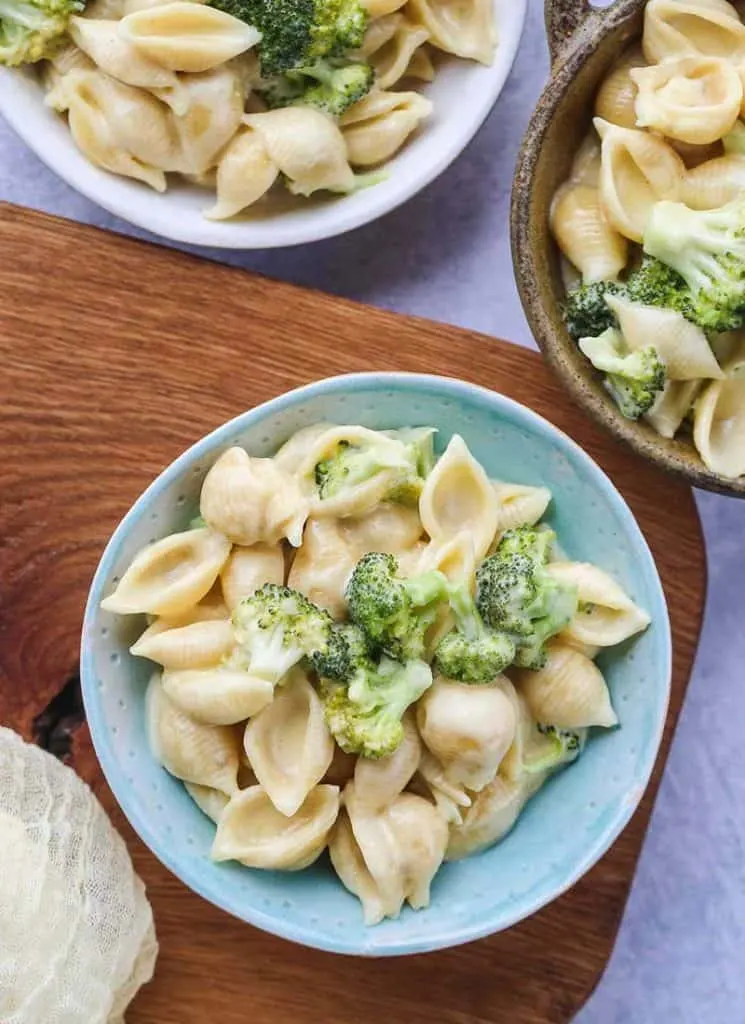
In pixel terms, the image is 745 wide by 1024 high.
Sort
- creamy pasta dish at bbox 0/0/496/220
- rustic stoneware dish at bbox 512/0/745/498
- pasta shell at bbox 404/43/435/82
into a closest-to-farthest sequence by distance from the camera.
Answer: rustic stoneware dish at bbox 512/0/745/498 → creamy pasta dish at bbox 0/0/496/220 → pasta shell at bbox 404/43/435/82

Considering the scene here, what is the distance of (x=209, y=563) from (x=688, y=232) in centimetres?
63

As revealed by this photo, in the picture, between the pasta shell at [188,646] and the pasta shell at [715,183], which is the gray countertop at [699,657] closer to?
the pasta shell at [715,183]

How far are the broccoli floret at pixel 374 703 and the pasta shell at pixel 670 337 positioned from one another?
0.44 m

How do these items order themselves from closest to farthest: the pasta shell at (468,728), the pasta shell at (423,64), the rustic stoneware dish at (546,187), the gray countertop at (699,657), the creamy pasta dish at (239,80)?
the pasta shell at (468,728)
the rustic stoneware dish at (546,187)
the creamy pasta dish at (239,80)
the pasta shell at (423,64)
the gray countertop at (699,657)

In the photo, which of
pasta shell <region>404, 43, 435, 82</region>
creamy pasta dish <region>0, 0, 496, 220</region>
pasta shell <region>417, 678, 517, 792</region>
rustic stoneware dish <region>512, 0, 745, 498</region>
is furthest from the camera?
pasta shell <region>404, 43, 435, 82</region>

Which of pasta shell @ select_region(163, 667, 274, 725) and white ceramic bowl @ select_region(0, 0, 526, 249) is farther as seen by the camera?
white ceramic bowl @ select_region(0, 0, 526, 249)

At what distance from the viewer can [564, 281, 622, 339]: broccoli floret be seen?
1.45 m

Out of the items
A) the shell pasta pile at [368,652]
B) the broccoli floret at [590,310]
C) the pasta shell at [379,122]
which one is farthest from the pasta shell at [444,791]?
the pasta shell at [379,122]

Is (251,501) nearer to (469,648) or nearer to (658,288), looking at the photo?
(469,648)

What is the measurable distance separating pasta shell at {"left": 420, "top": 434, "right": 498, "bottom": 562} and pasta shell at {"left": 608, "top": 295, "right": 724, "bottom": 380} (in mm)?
231

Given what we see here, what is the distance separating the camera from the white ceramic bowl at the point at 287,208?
1.56 meters

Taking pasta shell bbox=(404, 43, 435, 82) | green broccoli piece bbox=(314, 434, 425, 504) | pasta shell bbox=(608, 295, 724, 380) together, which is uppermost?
pasta shell bbox=(404, 43, 435, 82)

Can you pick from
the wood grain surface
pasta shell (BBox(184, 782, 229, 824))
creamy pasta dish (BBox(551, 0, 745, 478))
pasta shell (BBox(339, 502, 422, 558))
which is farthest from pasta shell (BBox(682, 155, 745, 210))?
pasta shell (BBox(184, 782, 229, 824))

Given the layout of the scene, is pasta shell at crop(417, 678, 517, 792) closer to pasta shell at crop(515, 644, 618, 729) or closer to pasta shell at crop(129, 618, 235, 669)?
pasta shell at crop(515, 644, 618, 729)
